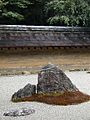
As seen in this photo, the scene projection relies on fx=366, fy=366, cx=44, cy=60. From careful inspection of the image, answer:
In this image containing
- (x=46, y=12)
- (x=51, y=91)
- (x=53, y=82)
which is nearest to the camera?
(x=51, y=91)

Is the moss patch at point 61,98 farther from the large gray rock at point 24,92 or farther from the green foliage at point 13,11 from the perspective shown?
the green foliage at point 13,11

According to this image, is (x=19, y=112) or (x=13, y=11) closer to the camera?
(x=19, y=112)

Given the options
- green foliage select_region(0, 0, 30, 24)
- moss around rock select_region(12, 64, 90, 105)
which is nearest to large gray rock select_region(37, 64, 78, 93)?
moss around rock select_region(12, 64, 90, 105)

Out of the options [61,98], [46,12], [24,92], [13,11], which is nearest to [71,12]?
[46,12]

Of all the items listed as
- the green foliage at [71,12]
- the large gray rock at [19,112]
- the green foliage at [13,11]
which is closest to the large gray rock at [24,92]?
the large gray rock at [19,112]

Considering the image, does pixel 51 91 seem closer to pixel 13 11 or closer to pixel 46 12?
pixel 46 12

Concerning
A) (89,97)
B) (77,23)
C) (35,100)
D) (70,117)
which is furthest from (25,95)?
(77,23)

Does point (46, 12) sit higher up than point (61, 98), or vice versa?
point (46, 12)

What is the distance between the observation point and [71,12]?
78.9 feet

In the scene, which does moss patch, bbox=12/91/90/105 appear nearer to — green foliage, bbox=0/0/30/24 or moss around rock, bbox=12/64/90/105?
moss around rock, bbox=12/64/90/105

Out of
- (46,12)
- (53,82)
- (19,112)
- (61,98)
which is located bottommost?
(61,98)

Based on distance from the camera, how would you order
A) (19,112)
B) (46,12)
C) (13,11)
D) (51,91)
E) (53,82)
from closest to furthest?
1. (19,112)
2. (51,91)
3. (53,82)
4. (46,12)
5. (13,11)

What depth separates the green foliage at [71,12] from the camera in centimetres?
2359

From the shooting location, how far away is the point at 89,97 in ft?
37.7
